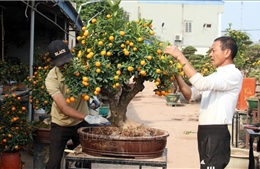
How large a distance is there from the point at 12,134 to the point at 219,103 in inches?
113

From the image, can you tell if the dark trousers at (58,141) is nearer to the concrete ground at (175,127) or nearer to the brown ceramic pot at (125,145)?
the brown ceramic pot at (125,145)

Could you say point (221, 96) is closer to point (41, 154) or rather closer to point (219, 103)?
point (219, 103)

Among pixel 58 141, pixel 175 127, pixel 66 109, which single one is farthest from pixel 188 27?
pixel 66 109

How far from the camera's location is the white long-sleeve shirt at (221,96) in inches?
119

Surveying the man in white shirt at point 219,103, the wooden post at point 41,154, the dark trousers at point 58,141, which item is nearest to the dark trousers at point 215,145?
the man in white shirt at point 219,103

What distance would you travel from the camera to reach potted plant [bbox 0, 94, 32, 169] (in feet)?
16.4

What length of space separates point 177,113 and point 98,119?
1162 cm

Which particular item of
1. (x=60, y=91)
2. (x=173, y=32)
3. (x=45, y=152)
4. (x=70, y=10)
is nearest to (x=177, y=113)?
(x=70, y=10)

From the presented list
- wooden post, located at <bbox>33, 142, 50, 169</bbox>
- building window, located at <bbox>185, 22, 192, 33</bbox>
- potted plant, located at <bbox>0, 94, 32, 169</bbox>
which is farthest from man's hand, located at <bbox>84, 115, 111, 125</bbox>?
building window, located at <bbox>185, 22, 192, 33</bbox>

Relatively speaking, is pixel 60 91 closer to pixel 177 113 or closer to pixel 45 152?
pixel 45 152

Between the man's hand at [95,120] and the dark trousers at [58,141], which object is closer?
the man's hand at [95,120]

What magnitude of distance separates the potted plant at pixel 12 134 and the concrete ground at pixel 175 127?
918 mm

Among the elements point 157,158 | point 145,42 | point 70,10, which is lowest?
point 157,158

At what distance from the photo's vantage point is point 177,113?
584 inches
